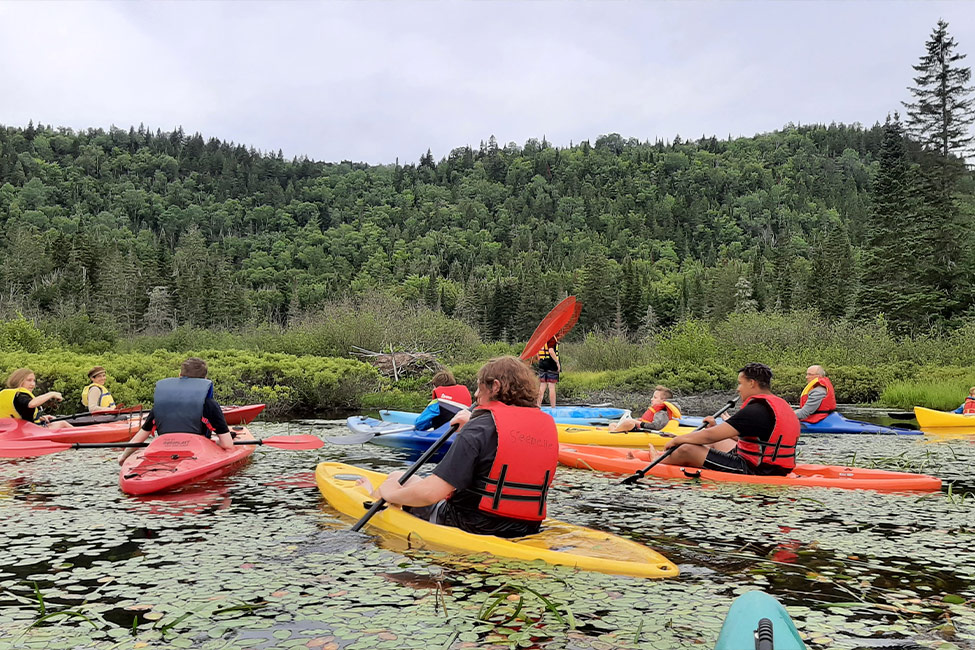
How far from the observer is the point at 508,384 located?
14.3 ft

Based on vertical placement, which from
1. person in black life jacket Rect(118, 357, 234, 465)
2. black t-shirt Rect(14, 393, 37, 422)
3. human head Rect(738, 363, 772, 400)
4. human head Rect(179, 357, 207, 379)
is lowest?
black t-shirt Rect(14, 393, 37, 422)

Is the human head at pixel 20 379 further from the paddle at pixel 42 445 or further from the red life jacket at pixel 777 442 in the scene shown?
the red life jacket at pixel 777 442

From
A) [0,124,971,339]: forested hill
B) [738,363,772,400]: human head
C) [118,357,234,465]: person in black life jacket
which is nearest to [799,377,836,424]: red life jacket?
[738,363,772,400]: human head

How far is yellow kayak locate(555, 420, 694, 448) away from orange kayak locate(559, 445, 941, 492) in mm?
1797

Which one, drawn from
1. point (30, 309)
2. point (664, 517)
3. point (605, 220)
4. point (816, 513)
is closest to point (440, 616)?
point (664, 517)

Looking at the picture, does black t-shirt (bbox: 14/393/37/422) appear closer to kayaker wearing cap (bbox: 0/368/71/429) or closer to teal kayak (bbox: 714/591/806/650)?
kayaker wearing cap (bbox: 0/368/71/429)

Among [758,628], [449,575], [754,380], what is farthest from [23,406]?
[758,628]

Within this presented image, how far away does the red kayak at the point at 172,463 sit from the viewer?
654cm

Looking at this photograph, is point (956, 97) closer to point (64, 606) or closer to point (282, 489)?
point (282, 489)

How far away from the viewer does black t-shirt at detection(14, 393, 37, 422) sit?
29.8 ft

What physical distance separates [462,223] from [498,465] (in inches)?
4534

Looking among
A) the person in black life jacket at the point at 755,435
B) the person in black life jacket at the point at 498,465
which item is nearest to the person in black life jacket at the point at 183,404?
the person in black life jacket at the point at 498,465

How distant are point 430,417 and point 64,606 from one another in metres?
5.70

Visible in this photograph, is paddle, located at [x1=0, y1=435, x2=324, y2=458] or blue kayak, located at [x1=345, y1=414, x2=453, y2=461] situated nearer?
paddle, located at [x1=0, y1=435, x2=324, y2=458]
